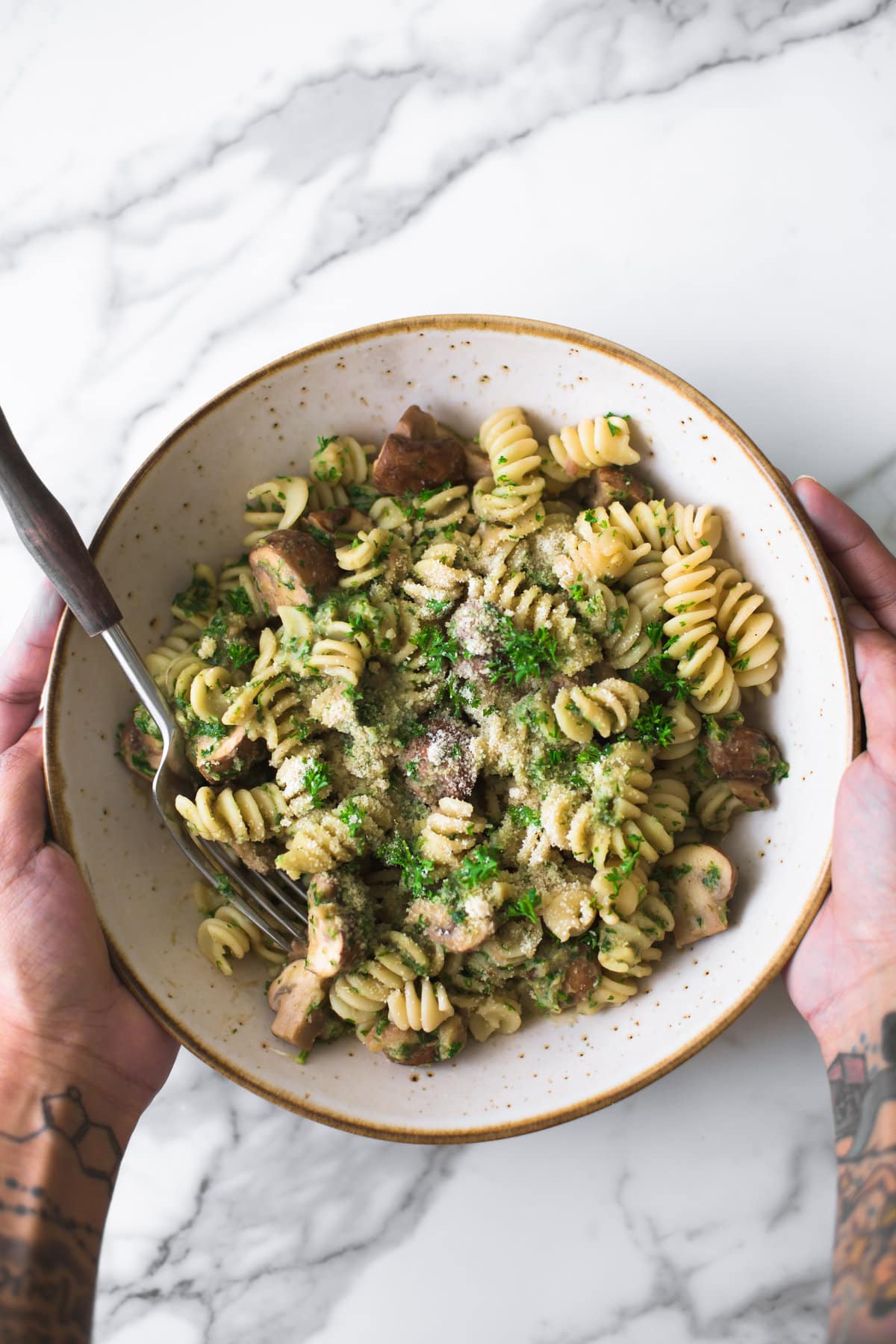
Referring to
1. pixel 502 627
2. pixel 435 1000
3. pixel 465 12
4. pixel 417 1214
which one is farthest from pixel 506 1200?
pixel 465 12

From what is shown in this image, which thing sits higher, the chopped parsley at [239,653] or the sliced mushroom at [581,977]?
the chopped parsley at [239,653]

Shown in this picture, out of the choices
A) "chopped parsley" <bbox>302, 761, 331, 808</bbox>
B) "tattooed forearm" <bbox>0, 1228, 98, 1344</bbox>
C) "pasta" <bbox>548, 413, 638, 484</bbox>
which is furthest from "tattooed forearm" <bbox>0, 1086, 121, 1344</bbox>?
"pasta" <bbox>548, 413, 638, 484</bbox>

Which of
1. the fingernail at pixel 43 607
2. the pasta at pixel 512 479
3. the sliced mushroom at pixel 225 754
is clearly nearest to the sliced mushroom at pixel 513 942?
the sliced mushroom at pixel 225 754

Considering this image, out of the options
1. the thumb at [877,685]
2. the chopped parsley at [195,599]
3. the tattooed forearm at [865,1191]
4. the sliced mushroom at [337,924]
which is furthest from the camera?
the chopped parsley at [195,599]

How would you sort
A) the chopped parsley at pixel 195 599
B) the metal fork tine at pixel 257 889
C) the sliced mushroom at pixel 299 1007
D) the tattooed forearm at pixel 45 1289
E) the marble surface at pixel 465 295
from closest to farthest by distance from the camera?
the tattooed forearm at pixel 45 1289 → the sliced mushroom at pixel 299 1007 → the metal fork tine at pixel 257 889 → the chopped parsley at pixel 195 599 → the marble surface at pixel 465 295

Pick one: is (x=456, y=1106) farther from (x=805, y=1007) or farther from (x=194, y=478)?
(x=194, y=478)

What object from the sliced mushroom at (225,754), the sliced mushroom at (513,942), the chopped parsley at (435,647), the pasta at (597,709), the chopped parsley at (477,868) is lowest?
the sliced mushroom at (513,942)

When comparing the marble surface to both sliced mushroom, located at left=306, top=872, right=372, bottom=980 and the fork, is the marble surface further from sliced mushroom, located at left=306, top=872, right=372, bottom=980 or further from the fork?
sliced mushroom, located at left=306, top=872, right=372, bottom=980

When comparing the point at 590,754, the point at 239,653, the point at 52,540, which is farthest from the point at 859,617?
the point at 52,540

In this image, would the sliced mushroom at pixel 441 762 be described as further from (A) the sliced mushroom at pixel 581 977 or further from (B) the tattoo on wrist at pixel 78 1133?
(B) the tattoo on wrist at pixel 78 1133
